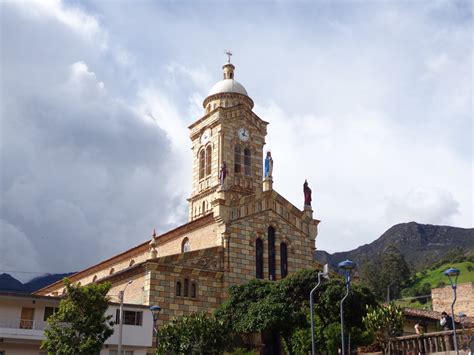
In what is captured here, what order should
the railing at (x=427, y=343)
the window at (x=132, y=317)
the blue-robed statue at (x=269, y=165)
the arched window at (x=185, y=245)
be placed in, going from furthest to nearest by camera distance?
the blue-robed statue at (x=269, y=165)
the arched window at (x=185, y=245)
the window at (x=132, y=317)
the railing at (x=427, y=343)

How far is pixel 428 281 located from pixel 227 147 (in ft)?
241

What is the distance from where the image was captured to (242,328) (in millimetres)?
38188

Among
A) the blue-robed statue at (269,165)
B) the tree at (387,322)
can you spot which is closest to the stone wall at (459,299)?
the blue-robed statue at (269,165)

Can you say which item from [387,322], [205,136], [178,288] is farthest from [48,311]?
[205,136]

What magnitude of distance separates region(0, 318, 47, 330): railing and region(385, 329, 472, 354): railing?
750 inches

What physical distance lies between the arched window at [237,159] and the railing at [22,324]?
26543mm

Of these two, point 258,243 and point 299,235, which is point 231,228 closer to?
point 258,243

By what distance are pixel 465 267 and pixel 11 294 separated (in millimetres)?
96192

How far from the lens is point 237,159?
191 ft

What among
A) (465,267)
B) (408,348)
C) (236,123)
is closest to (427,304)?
(465,267)

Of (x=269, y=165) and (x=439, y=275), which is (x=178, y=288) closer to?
(x=269, y=165)

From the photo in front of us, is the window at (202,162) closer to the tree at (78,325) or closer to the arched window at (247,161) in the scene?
the arched window at (247,161)

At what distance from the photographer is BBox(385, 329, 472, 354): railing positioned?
29.2 metres

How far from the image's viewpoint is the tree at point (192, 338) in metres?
33.9
